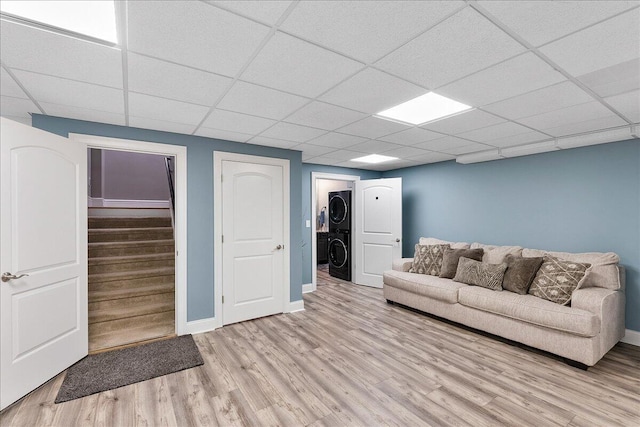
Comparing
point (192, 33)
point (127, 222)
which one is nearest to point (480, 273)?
point (192, 33)

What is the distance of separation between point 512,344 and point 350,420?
2.22 metres

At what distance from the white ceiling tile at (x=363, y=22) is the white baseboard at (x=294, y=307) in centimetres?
343

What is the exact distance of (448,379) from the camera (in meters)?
2.48

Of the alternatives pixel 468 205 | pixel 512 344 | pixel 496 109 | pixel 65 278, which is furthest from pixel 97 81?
pixel 468 205

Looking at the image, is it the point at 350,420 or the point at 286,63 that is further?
the point at 350,420

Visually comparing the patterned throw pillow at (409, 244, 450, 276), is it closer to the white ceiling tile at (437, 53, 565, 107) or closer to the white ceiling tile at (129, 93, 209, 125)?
the white ceiling tile at (437, 53, 565, 107)

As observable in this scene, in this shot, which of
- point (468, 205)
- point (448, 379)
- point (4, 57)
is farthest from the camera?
point (468, 205)

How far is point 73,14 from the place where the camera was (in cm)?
141

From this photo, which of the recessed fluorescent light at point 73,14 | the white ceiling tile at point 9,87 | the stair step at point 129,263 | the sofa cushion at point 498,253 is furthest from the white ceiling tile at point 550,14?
the stair step at point 129,263

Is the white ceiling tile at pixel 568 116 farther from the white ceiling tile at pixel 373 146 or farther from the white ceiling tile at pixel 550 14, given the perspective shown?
the white ceiling tile at pixel 373 146

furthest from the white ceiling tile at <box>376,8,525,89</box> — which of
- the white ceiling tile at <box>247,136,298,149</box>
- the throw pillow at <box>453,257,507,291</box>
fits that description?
the throw pillow at <box>453,257,507,291</box>

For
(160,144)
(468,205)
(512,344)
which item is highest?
(160,144)

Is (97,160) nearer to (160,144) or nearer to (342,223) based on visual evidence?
(160,144)

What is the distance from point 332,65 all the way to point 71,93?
2.06 metres
